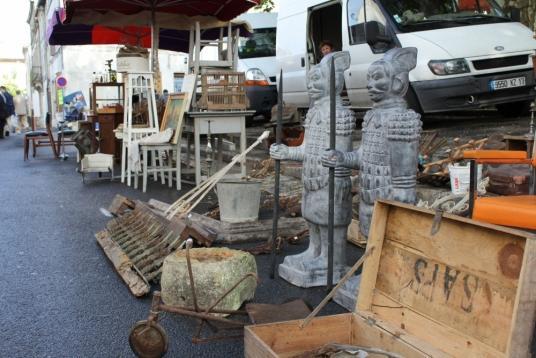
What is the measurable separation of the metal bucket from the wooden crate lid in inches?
108

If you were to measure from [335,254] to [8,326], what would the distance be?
214 centimetres

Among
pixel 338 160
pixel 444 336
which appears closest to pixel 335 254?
pixel 338 160

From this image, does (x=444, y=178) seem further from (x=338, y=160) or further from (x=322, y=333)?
(x=322, y=333)

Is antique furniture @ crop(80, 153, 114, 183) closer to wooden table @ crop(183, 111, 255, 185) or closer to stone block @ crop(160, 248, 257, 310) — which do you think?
wooden table @ crop(183, 111, 255, 185)

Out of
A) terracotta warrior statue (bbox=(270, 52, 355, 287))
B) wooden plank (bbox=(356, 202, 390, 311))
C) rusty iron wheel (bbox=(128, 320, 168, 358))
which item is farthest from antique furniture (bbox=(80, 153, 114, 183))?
wooden plank (bbox=(356, 202, 390, 311))

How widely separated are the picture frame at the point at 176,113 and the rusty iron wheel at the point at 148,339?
5021 mm

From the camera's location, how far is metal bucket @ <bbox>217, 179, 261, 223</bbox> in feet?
17.7

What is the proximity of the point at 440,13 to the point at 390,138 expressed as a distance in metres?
5.53

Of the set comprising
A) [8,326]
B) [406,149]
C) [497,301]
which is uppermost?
[406,149]

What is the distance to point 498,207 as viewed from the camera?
3.09 m

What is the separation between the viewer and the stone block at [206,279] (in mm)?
3527

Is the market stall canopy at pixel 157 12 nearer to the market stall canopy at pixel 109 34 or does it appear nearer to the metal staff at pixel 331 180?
the market stall canopy at pixel 109 34

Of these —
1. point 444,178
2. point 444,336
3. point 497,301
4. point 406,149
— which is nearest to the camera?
point 497,301

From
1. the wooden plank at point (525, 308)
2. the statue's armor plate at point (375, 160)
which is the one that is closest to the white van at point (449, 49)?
the statue's armor plate at point (375, 160)
